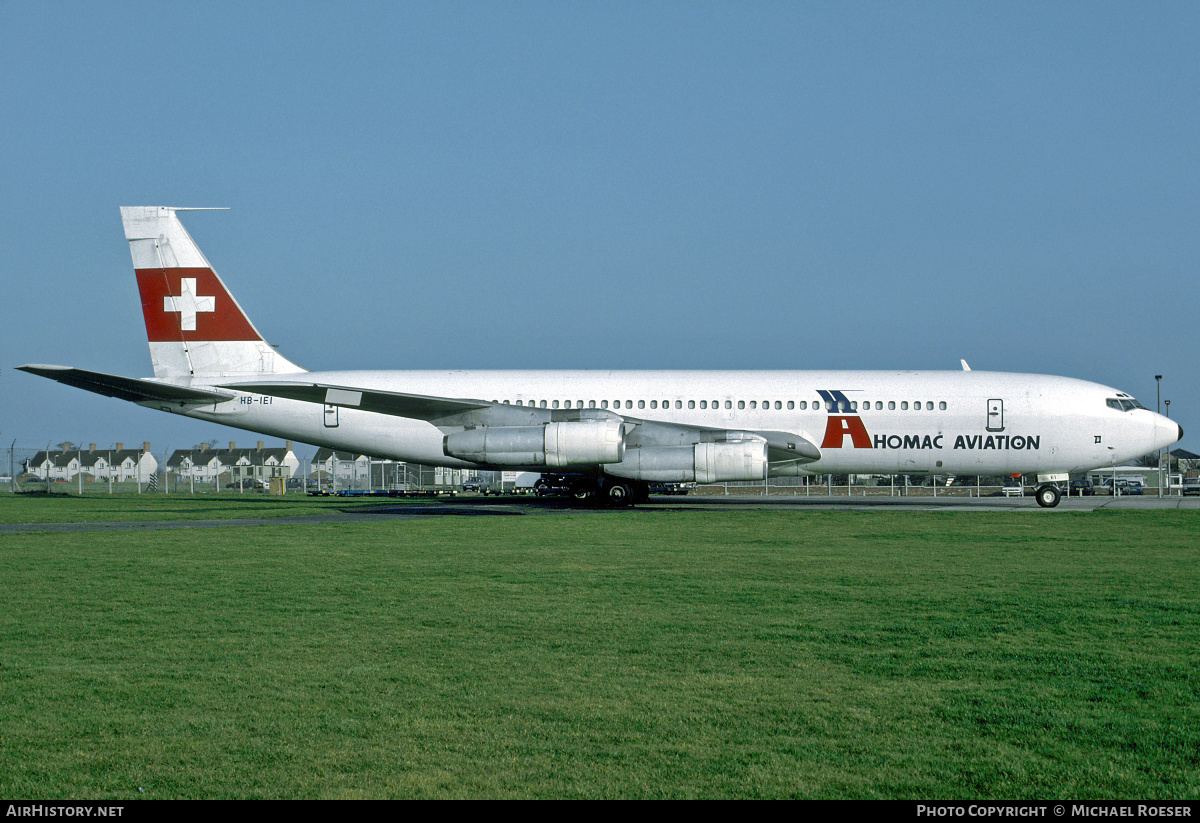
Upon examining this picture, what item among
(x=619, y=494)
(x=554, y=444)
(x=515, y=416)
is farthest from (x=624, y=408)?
(x=554, y=444)

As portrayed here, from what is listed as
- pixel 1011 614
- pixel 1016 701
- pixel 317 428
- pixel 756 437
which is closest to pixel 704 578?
pixel 1011 614

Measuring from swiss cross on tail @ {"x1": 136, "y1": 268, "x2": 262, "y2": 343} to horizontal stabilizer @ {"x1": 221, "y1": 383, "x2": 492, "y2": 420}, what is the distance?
3.63m

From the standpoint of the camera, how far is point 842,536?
18.0 m

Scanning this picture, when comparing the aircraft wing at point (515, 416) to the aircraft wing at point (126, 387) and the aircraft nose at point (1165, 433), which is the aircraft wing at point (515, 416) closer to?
the aircraft wing at point (126, 387)

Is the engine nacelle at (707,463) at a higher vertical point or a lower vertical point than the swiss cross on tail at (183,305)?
lower

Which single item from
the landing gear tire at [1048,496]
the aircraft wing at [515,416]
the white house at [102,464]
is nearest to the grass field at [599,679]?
the aircraft wing at [515,416]

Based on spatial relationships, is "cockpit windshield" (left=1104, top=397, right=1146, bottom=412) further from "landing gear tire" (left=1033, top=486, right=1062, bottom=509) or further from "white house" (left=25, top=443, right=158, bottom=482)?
"white house" (left=25, top=443, right=158, bottom=482)

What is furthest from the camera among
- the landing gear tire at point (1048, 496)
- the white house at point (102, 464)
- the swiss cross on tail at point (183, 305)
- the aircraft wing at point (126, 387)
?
the white house at point (102, 464)

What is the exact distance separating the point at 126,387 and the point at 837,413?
18.9 metres

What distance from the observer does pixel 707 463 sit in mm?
26391

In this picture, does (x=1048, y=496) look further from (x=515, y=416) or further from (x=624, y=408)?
(x=515, y=416)

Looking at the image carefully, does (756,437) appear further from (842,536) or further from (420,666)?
(420,666)

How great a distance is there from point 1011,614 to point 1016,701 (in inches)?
132

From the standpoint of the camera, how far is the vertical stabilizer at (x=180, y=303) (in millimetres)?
30172
